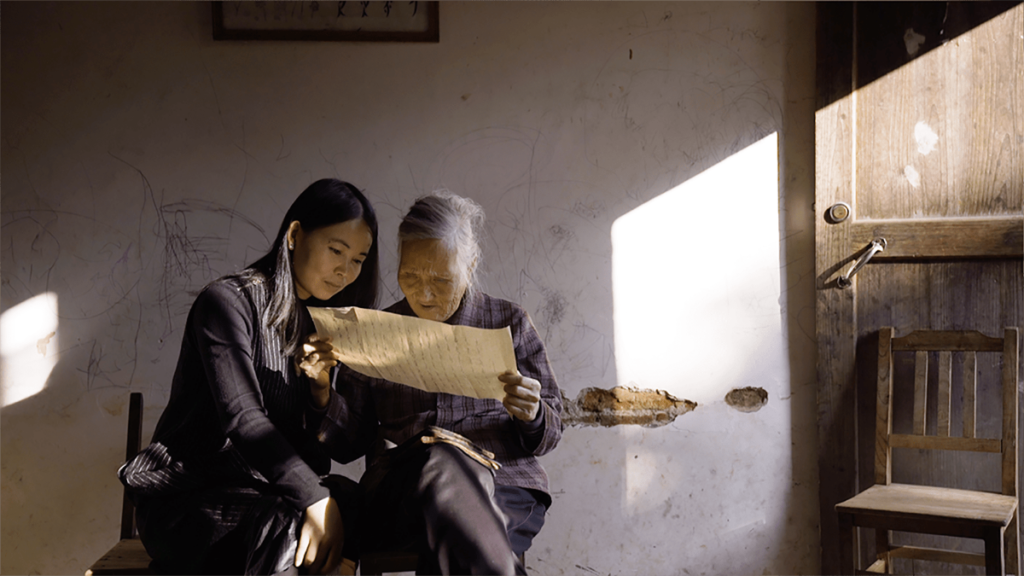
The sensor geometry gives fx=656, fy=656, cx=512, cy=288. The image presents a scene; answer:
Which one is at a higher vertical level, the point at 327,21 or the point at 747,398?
the point at 327,21

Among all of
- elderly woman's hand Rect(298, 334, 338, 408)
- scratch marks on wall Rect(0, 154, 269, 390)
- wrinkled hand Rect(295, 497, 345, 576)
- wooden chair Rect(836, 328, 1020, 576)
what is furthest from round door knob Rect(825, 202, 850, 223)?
scratch marks on wall Rect(0, 154, 269, 390)

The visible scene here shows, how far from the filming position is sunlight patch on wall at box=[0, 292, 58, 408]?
7.72ft

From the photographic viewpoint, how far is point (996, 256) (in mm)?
2279

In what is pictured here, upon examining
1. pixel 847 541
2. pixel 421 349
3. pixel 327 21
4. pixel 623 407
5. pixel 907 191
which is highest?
pixel 327 21

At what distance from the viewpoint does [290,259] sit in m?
1.56

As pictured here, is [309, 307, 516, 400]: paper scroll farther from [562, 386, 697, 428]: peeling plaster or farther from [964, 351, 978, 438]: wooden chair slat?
[964, 351, 978, 438]: wooden chair slat

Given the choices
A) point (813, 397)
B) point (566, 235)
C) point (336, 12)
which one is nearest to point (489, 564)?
point (566, 235)

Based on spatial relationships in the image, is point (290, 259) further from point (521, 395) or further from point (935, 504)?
point (935, 504)

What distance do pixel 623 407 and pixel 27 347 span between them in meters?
2.17

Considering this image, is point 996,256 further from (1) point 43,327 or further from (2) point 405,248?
(1) point 43,327

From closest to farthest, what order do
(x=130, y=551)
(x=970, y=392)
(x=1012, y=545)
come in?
(x=130, y=551) < (x=1012, y=545) < (x=970, y=392)

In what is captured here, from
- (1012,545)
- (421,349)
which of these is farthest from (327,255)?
(1012,545)

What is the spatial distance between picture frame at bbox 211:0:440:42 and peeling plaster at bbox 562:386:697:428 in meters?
1.46

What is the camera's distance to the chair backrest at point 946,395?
2109 millimetres
